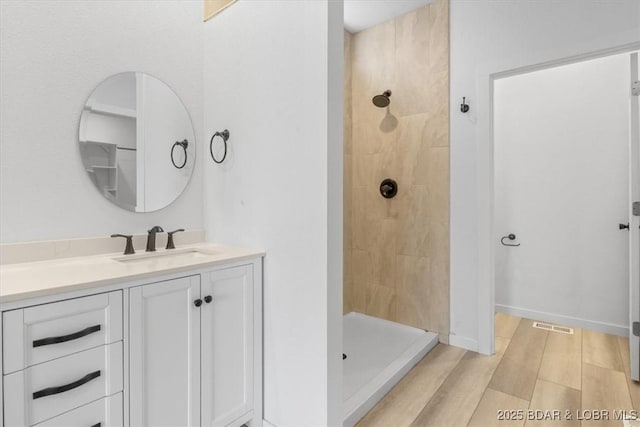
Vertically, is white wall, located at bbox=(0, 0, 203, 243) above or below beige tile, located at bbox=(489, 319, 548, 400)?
above

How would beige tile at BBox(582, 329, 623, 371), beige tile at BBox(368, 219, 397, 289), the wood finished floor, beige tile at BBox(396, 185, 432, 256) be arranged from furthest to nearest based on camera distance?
beige tile at BBox(368, 219, 397, 289) → beige tile at BBox(396, 185, 432, 256) → beige tile at BBox(582, 329, 623, 371) → the wood finished floor

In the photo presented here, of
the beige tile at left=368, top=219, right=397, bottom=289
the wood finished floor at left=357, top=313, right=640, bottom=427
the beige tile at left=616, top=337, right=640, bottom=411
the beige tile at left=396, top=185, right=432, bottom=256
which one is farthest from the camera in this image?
the beige tile at left=368, top=219, right=397, bottom=289

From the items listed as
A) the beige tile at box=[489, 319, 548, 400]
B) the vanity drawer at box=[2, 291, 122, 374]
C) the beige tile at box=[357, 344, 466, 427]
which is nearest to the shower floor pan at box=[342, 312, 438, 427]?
the beige tile at box=[357, 344, 466, 427]

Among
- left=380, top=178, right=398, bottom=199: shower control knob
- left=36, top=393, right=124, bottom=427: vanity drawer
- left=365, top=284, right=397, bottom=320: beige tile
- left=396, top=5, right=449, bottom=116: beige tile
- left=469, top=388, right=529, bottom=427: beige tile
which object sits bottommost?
left=469, top=388, right=529, bottom=427: beige tile

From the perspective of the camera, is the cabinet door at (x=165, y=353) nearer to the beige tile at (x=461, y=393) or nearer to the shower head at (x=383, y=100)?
the beige tile at (x=461, y=393)

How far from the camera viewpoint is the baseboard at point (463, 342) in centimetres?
255

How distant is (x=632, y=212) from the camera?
6.83ft

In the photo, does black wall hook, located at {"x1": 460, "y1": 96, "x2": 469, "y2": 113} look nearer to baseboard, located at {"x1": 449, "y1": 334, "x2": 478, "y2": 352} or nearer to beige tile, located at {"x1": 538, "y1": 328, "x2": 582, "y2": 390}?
baseboard, located at {"x1": 449, "y1": 334, "x2": 478, "y2": 352}

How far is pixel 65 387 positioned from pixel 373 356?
1.90 metres

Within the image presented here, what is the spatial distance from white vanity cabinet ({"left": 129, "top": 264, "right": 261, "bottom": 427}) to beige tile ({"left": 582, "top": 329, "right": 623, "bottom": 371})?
2.48 meters

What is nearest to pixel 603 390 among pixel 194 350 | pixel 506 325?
pixel 506 325

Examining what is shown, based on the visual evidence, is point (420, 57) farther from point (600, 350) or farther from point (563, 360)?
point (600, 350)

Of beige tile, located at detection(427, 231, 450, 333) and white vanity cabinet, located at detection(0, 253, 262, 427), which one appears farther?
beige tile, located at detection(427, 231, 450, 333)

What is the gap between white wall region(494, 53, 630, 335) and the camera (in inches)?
112
